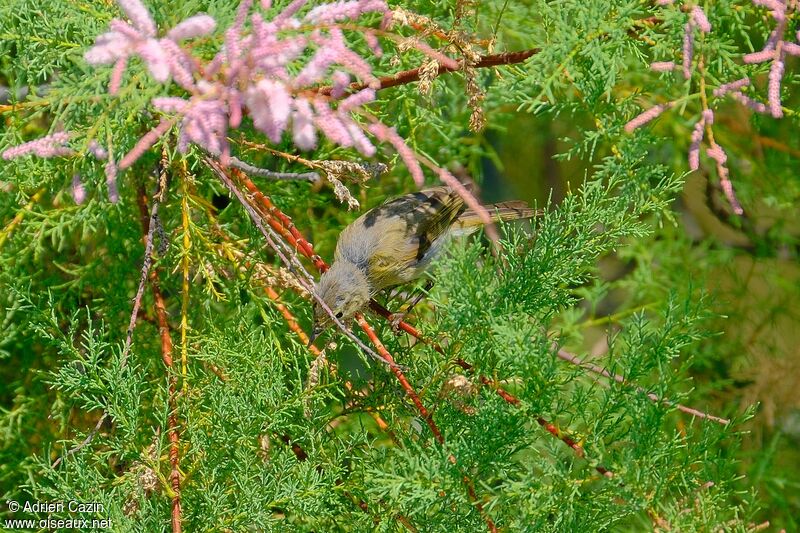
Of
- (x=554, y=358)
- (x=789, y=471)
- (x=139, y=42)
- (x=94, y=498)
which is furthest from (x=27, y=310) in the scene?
(x=789, y=471)

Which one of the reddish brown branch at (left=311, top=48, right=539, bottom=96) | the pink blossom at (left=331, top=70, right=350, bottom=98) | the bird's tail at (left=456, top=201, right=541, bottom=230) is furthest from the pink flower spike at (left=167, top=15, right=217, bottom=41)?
the bird's tail at (left=456, top=201, right=541, bottom=230)

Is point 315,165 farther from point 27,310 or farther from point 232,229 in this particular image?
point 27,310

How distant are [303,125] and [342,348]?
0.89 meters

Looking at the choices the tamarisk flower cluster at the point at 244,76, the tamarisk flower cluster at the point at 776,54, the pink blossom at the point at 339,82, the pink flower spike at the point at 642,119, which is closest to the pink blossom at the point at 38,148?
the tamarisk flower cluster at the point at 244,76

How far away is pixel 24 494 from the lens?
211cm

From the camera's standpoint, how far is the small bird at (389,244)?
98.8 inches

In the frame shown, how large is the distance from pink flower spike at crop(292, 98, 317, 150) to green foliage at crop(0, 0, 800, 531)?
1.01 feet

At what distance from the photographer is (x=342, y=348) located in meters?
2.00

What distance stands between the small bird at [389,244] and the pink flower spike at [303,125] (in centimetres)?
111

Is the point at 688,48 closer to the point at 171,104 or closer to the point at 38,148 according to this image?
the point at 171,104

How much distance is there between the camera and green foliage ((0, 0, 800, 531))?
4.96 ft

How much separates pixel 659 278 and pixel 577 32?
133 centimetres

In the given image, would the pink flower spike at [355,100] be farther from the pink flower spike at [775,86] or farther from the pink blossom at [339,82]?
the pink flower spike at [775,86]

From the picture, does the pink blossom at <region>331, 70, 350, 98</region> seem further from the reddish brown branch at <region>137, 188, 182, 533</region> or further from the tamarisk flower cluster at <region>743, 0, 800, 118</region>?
the tamarisk flower cluster at <region>743, 0, 800, 118</region>
